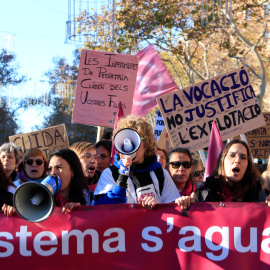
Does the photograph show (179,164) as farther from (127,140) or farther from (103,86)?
(103,86)

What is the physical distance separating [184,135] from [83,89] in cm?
206

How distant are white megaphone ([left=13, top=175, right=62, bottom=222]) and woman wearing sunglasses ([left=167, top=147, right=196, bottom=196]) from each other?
178 centimetres

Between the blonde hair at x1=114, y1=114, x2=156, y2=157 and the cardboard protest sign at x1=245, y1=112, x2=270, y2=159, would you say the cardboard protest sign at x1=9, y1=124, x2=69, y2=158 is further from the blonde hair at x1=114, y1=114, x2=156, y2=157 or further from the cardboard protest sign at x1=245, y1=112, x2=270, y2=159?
the blonde hair at x1=114, y1=114, x2=156, y2=157

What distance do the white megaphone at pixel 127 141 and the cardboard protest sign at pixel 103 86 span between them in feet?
13.4

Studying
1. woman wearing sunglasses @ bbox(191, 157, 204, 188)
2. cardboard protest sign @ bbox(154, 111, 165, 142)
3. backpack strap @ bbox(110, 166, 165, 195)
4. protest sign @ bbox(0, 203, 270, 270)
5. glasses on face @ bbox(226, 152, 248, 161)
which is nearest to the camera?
protest sign @ bbox(0, 203, 270, 270)

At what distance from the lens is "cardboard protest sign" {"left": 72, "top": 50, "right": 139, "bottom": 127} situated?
759cm

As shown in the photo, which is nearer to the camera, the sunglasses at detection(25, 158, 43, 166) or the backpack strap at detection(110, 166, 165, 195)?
the backpack strap at detection(110, 166, 165, 195)

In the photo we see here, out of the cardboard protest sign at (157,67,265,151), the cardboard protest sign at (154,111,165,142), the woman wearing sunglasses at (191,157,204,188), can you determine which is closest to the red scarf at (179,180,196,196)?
the woman wearing sunglasses at (191,157,204,188)

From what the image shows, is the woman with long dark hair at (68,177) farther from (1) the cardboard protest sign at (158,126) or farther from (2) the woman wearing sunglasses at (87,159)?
(1) the cardboard protest sign at (158,126)

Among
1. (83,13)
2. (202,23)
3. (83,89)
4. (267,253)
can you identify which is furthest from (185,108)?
(83,13)

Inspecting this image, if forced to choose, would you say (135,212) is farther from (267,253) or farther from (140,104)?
(140,104)

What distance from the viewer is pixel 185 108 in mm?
6512

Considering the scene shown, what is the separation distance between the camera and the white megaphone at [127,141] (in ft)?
10.8

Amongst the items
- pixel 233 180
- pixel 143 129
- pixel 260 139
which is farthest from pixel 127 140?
pixel 260 139
